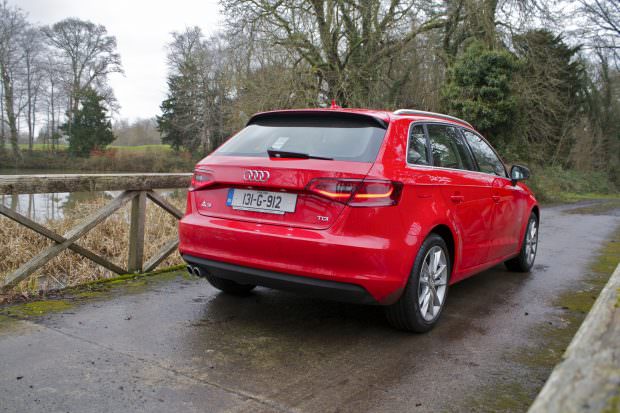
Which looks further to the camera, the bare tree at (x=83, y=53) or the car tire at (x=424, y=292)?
the bare tree at (x=83, y=53)

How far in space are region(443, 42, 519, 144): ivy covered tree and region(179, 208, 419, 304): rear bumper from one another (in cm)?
1653

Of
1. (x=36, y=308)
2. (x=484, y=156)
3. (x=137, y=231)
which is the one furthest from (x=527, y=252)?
(x=36, y=308)

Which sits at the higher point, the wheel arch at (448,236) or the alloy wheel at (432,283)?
the wheel arch at (448,236)

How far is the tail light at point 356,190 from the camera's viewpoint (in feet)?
11.5

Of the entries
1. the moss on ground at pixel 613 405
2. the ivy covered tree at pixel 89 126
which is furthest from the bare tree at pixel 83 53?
the moss on ground at pixel 613 405

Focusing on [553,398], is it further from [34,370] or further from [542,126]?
[542,126]

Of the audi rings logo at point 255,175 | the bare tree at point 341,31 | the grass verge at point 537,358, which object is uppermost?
the bare tree at point 341,31

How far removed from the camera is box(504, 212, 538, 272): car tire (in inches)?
250

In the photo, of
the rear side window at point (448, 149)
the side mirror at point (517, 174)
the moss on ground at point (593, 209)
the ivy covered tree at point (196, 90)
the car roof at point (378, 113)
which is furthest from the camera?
the ivy covered tree at point (196, 90)

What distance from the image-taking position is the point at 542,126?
874 inches

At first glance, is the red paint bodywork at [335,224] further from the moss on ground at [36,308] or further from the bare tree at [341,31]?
the bare tree at [341,31]

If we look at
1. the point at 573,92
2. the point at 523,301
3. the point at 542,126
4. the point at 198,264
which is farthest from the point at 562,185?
the point at 198,264

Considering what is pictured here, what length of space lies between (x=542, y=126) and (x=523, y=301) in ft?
62.7

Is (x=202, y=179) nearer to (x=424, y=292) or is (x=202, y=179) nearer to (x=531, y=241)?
(x=424, y=292)
